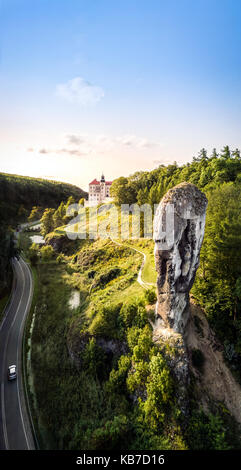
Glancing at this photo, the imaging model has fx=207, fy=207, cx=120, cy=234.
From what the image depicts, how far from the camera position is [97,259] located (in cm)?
4619

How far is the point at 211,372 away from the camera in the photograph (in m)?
19.7

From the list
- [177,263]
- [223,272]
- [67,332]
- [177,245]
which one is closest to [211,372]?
[223,272]

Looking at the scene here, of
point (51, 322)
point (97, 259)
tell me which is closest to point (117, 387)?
point (51, 322)

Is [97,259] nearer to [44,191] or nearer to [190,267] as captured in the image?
[190,267]

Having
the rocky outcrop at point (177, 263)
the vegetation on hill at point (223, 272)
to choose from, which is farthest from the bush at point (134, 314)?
the vegetation on hill at point (223, 272)

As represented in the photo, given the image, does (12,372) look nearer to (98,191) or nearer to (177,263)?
(177,263)

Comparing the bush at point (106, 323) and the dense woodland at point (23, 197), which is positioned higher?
the dense woodland at point (23, 197)

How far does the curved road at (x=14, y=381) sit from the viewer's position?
19.1 m

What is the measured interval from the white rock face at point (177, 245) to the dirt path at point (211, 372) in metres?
2.62

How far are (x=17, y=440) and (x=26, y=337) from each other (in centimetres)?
1349

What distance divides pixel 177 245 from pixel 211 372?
12748mm

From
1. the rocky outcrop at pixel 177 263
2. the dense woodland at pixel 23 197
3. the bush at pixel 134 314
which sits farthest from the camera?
the dense woodland at pixel 23 197

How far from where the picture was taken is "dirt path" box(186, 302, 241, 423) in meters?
18.2

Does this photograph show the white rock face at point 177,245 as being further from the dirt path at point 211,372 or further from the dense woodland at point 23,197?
the dense woodland at point 23,197
